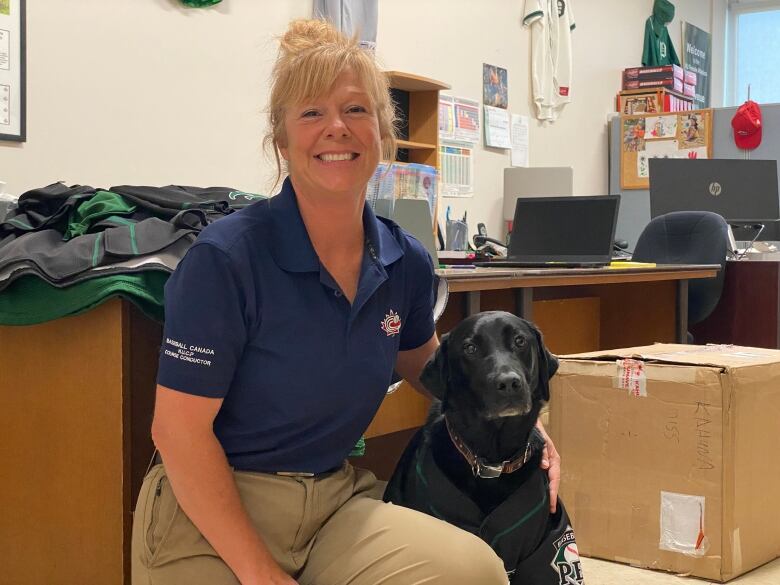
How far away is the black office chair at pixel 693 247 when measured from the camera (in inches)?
153

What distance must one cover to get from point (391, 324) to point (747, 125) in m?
5.61

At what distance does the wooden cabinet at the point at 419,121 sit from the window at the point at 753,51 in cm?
551

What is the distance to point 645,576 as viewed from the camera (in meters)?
2.11

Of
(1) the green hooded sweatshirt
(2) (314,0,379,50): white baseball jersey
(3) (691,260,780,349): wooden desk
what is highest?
(1) the green hooded sweatshirt

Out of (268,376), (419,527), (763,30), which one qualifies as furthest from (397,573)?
(763,30)

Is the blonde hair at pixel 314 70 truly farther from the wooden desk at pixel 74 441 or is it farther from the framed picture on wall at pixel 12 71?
the framed picture on wall at pixel 12 71

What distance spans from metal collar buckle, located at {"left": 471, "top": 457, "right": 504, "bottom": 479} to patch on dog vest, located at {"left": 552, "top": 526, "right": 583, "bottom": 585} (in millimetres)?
146

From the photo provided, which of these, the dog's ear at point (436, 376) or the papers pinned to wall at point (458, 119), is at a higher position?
the papers pinned to wall at point (458, 119)

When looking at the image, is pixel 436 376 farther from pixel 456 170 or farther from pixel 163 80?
pixel 456 170

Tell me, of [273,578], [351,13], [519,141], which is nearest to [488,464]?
[273,578]

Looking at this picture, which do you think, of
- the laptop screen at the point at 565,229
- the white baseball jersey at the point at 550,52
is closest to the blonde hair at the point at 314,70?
the laptop screen at the point at 565,229


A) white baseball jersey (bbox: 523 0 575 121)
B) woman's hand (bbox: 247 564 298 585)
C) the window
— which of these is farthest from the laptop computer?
the window

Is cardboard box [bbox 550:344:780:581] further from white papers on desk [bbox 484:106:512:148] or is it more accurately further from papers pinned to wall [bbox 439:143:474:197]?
white papers on desk [bbox 484:106:512:148]

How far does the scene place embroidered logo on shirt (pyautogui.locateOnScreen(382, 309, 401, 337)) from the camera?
141cm
